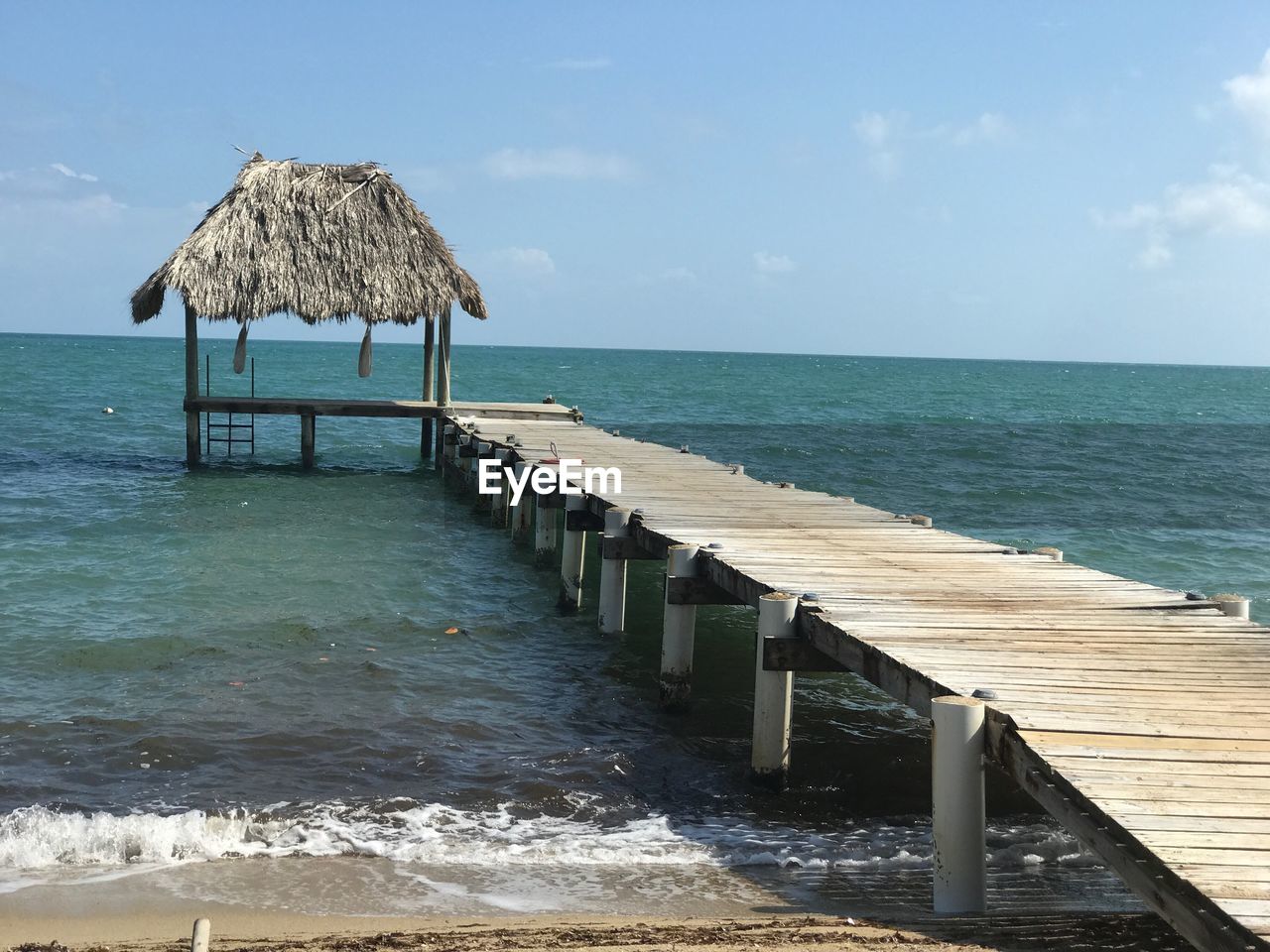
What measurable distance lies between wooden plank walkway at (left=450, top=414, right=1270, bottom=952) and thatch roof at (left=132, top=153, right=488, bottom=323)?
1179 centimetres

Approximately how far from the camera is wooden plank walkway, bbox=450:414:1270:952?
371cm

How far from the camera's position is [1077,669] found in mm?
5555

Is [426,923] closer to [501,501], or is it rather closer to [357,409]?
[501,501]

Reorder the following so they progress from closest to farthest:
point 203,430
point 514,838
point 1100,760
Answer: point 1100,760, point 514,838, point 203,430

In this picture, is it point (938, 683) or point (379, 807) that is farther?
point (379, 807)

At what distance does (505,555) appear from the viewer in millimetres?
14633

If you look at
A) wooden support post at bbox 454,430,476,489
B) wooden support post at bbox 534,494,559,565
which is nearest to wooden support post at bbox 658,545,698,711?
wooden support post at bbox 534,494,559,565

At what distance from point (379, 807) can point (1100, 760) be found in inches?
149

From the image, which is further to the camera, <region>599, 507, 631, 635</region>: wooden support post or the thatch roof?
the thatch roof

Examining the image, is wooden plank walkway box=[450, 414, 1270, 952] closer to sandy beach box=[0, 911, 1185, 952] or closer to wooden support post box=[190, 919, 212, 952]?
sandy beach box=[0, 911, 1185, 952]

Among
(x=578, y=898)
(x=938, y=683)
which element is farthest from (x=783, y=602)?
(x=578, y=898)

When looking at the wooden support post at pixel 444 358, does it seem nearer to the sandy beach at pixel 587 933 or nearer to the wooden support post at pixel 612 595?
the wooden support post at pixel 612 595

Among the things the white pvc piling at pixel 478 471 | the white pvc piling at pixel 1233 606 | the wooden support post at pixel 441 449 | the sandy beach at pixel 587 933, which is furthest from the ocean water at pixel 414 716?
the white pvc piling at pixel 1233 606

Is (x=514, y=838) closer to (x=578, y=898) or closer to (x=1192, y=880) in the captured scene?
(x=578, y=898)
